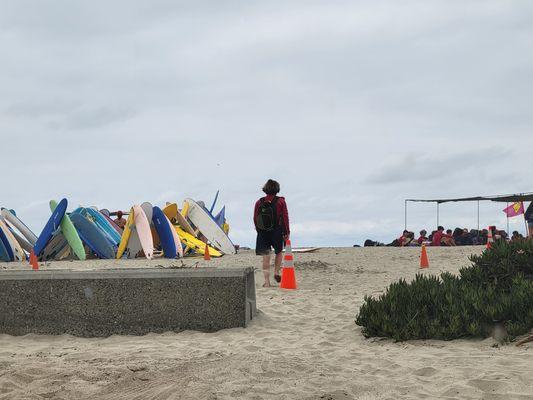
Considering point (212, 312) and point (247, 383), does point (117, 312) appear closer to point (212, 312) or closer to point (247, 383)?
point (212, 312)

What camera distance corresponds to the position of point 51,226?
61.4 feet

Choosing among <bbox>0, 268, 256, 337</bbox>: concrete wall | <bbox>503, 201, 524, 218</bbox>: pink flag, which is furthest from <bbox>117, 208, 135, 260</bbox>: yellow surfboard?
<bbox>503, 201, 524, 218</bbox>: pink flag

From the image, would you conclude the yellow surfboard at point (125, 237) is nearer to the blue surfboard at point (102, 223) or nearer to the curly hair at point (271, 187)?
the blue surfboard at point (102, 223)

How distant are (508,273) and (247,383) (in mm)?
4513

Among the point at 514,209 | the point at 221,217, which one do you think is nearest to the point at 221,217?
the point at 221,217

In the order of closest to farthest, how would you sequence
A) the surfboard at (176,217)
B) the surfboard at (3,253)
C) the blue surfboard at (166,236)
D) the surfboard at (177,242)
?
the blue surfboard at (166,236) → the surfboard at (177,242) → the surfboard at (3,253) → the surfboard at (176,217)

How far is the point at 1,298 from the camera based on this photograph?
7859 mm

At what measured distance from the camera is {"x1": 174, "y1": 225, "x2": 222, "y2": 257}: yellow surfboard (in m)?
19.8

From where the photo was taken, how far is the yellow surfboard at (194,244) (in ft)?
65.1

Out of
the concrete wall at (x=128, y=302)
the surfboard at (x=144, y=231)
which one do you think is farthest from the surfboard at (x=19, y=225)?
the concrete wall at (x=128, y=302)

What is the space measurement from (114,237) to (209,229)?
3257 millimetres

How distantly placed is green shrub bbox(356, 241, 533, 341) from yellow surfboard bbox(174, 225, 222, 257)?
1255 centimetres

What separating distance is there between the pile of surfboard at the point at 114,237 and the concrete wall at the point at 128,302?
987 cm

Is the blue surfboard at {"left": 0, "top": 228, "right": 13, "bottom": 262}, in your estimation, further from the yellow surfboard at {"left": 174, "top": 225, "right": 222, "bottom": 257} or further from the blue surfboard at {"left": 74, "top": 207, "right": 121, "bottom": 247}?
the yellow surfboard at {"left": 174, "top": 225, "right": 222, "bottom": 257}
